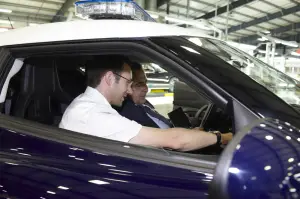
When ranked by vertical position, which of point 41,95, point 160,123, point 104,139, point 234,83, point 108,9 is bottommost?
point 160,123

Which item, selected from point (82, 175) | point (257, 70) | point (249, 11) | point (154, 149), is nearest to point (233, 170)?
point (154, 149)

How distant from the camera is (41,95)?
1857 millimetres

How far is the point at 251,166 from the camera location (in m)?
0.70

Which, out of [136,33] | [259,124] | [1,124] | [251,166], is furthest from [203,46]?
[1,124]

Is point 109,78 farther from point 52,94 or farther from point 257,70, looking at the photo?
point 257,70

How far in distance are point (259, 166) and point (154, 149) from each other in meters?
0.39

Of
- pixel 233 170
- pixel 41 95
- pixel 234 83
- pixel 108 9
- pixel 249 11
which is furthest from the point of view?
pixel 249 11

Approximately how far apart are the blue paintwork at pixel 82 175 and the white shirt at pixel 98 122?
256 millimetres

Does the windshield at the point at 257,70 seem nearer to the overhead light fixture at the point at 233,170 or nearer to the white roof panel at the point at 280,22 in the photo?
the overhead light fixture at the point at 233,170

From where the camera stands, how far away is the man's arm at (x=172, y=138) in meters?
1.33

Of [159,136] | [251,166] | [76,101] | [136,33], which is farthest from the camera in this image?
[76,101]

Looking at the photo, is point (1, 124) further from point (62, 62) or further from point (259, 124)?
point (259, 124)

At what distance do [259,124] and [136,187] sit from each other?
39 centimetres

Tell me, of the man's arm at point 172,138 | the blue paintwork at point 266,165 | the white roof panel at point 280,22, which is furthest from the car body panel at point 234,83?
the white roof panel at point 280,22
